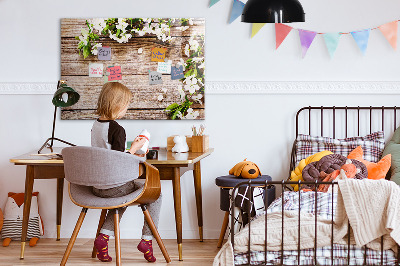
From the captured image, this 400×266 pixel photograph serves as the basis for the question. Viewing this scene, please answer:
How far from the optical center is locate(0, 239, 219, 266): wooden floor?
11.7ft

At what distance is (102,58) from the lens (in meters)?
4.22

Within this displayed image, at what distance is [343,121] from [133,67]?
1.57m

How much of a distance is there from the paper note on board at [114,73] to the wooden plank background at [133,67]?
26 mm

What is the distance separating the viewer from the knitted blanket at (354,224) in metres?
2.77

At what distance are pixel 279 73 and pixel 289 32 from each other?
30 centimetres

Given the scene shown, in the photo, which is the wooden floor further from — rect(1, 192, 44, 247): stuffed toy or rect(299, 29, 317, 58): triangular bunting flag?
rect(299, 29, 317, 58): triangular bunting flag

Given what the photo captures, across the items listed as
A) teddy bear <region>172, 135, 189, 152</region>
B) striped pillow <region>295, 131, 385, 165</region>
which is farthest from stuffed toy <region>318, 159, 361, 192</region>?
teddy bear <region>172, 135, 189, 152</region>

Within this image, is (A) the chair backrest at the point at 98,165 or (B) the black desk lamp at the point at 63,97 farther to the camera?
(B) the black desk lamp at the point at 63,97

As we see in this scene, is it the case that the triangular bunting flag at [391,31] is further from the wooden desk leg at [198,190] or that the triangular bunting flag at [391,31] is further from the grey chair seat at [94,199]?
the grey chair seat at [94,199]

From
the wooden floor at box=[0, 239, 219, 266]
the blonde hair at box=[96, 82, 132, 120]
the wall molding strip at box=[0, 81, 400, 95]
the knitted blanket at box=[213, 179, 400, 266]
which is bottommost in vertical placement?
the wooden floor at box=[0, 239, 219, 266]

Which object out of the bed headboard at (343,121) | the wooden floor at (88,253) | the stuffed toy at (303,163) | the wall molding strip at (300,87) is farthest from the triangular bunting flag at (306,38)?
the wooden floor at (88,253)

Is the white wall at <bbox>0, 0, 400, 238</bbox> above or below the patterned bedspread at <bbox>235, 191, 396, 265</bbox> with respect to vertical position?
above

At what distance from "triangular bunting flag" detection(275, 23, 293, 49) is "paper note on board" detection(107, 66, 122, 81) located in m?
1.16

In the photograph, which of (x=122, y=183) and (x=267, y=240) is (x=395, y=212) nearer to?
(x=267, y=240)
